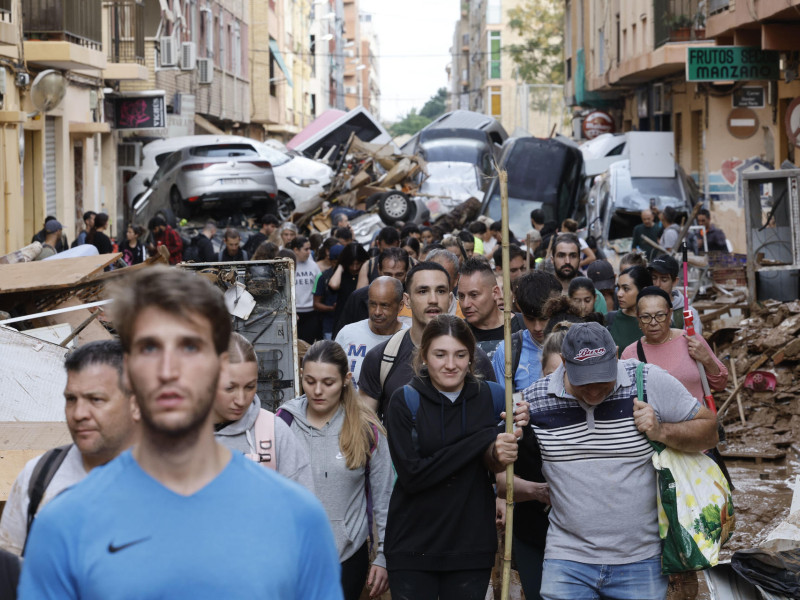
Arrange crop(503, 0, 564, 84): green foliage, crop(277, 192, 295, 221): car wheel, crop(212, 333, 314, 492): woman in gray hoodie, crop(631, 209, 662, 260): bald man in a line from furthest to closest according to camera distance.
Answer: crop(503, 0, 564, 84): green foliage < crop(277, 192, 295, 221): car wheel < crop(631, 209, 662, 260): bald man < crop(212, 333, 314, 492): woman in gray hoodie

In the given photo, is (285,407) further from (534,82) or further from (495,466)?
(534,82)

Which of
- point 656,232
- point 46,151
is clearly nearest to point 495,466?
point 656,232

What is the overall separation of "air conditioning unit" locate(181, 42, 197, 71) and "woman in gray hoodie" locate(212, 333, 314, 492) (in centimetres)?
2798

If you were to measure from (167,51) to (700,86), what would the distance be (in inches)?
489

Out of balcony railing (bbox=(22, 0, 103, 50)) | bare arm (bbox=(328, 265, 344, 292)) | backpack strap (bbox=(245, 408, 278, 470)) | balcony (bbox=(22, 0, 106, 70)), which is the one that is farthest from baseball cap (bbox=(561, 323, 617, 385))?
balcony railing (bbox=(22, 0, 103, 50))

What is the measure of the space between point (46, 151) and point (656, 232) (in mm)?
10970

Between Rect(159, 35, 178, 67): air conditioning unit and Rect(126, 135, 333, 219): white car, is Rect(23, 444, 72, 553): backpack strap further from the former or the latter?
Rect(159, 35, 178, 67): air conditioning unit

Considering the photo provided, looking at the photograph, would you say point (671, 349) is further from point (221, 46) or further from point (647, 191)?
point (221, 46)

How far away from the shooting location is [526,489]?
4.93 m

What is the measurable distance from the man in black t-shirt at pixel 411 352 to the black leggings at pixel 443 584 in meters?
0.87

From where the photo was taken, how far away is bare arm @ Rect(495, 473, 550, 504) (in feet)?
16.0

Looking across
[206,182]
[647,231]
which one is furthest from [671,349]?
[206,182]

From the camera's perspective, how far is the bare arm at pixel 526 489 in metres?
4.87

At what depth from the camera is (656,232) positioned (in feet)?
59.4
